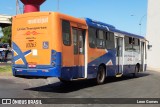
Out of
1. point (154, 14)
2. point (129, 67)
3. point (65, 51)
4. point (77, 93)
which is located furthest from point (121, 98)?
point (154, 14)

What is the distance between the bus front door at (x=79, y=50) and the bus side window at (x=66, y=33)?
0.50 metres

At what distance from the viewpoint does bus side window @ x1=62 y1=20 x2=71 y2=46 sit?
15.1m

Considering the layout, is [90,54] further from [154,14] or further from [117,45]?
[154,14]

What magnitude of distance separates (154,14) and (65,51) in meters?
40.4

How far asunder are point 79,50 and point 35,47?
2.16 m

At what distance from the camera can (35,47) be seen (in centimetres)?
1520

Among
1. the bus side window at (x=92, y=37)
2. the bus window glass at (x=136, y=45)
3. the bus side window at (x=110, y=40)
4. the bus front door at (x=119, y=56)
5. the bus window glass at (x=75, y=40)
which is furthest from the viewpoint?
the bus window glass at (x=136, y=45)

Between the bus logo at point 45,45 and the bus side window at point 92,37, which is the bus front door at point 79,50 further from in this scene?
the bus logo at point 45,45

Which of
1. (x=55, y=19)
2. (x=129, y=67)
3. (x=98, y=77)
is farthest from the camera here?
(x=129, y=67)

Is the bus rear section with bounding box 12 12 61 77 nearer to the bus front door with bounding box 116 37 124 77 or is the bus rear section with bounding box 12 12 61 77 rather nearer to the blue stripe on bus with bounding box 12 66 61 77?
the blue stripe on bus with bounding box 12 66 61 77

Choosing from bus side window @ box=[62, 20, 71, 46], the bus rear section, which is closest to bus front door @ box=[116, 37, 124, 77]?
bus side window @ box=[62, 20, 71, 46]

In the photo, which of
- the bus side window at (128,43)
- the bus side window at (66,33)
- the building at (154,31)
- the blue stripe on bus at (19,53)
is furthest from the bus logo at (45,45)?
the building at (154,31)

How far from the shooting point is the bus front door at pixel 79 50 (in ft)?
52.3

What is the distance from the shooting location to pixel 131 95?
47.8 feet
